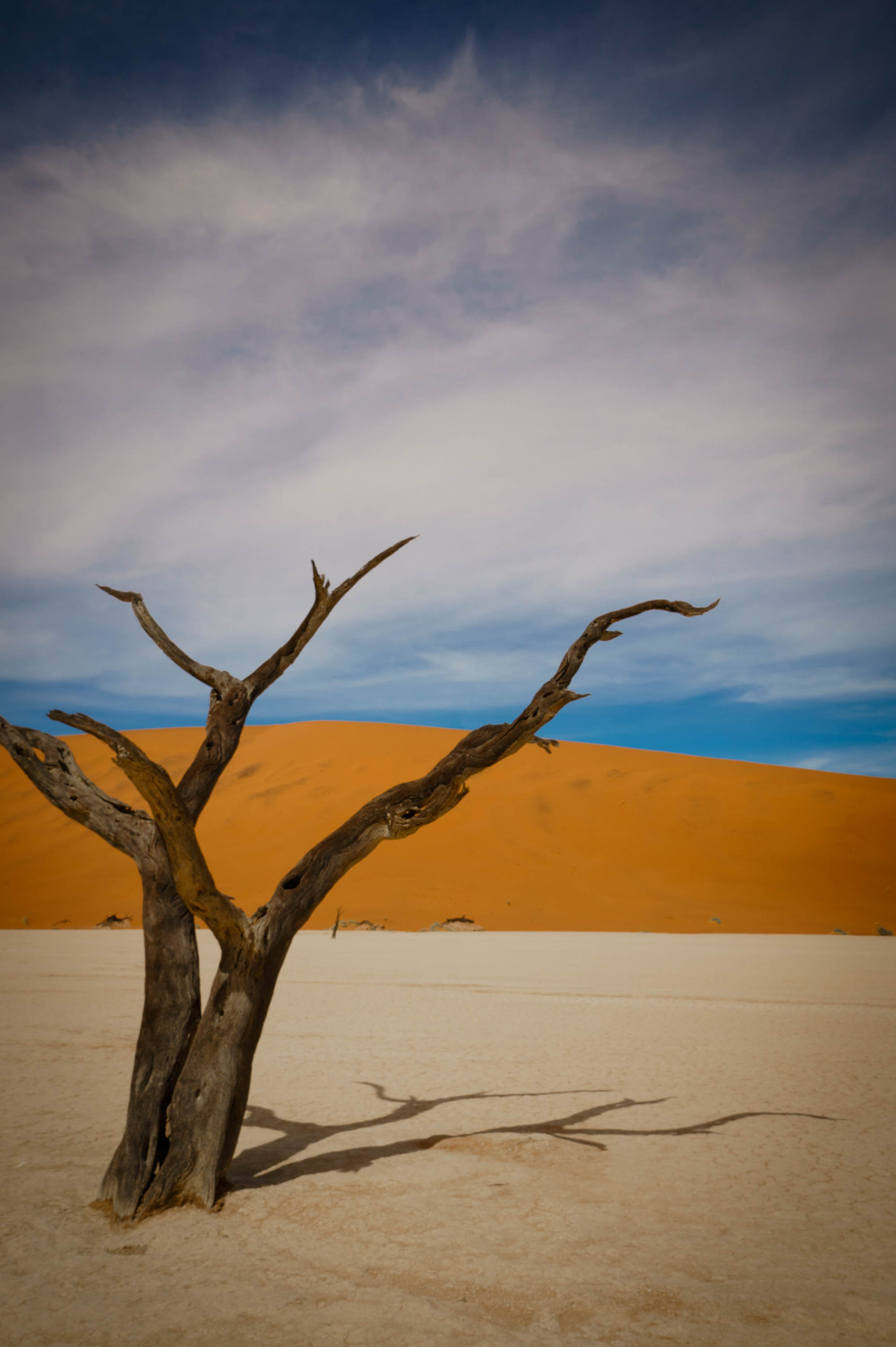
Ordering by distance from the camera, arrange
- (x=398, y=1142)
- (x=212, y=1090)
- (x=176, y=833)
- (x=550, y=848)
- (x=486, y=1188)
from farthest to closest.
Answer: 1. (x=550, y=848)
2. (x=398, y=1142)
3. (x=486, y=1188)
4. (x=212, y=1090)
5. (x=176, y=833)

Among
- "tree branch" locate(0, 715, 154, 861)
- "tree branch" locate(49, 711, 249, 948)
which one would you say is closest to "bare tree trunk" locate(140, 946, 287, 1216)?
"tree branch" locate(49, 711, 249, 948)

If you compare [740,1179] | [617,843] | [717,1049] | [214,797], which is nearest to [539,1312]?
[740,1179]

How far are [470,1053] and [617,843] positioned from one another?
Result: 3192cm

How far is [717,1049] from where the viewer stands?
9234 mm

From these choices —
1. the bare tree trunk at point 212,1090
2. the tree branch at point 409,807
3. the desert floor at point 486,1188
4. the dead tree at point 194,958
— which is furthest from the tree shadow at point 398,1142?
the tree branch at point 409,807

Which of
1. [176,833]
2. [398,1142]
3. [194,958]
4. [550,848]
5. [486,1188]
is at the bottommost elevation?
[550,848]

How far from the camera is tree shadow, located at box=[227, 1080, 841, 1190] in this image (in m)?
5.18

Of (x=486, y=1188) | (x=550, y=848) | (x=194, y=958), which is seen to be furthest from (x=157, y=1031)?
(x=550, y=848)

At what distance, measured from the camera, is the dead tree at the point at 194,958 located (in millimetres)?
4262

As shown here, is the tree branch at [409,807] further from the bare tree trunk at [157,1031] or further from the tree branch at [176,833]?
the bare tree trunk at [157,1031]

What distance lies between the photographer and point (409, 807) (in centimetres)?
461

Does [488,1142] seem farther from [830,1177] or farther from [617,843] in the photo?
[617,843]

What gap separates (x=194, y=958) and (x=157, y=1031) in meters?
0.41

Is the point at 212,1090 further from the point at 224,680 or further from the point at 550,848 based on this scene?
the point at 550,848
